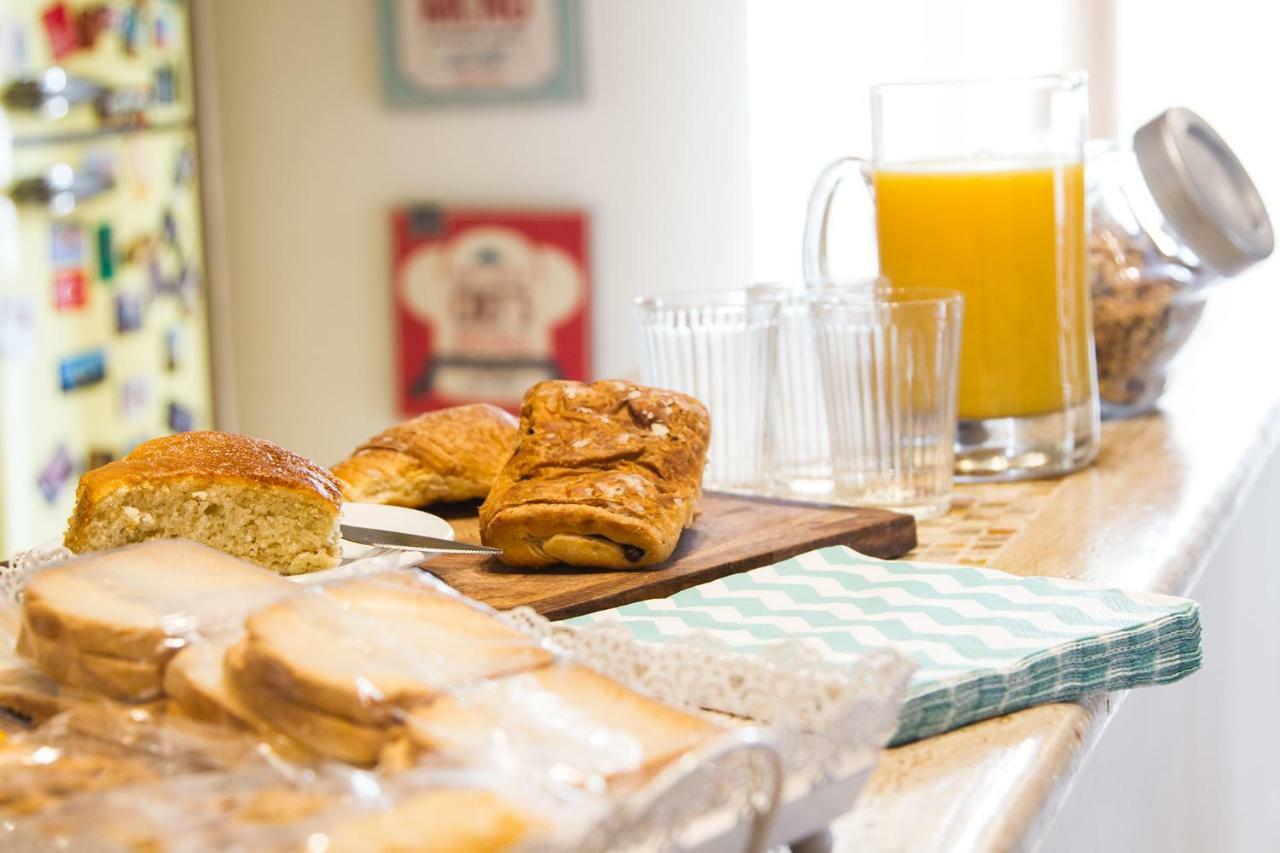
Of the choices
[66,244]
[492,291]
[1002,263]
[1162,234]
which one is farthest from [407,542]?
[492,291]

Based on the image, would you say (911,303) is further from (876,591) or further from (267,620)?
(267,620)

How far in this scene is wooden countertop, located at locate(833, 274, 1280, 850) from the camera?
1.96 feet

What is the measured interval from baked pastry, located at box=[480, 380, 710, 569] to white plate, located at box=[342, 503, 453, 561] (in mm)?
29

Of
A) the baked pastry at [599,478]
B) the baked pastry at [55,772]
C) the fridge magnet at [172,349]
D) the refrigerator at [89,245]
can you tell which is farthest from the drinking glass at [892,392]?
the fridge magnet at [172,349]

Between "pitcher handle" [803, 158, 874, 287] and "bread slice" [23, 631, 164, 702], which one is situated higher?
"pitcher handle" [803, 158, 874, 287]

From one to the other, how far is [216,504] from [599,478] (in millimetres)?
234

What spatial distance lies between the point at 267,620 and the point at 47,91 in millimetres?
2543

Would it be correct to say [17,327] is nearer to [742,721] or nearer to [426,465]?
[426,465]

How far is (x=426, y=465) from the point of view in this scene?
112cm

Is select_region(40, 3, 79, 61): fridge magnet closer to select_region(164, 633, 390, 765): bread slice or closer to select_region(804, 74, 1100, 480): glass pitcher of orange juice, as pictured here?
select_region(804, 74, 1100, 480): glass pitcher of orange juice

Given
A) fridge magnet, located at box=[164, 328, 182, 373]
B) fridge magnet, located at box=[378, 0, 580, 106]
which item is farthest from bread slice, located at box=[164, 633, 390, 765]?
fridge magnet, located at box=[164, 328, 182, 373]

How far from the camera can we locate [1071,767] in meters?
0.67

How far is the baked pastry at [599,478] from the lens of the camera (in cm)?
92

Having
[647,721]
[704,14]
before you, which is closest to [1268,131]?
[704,14]
